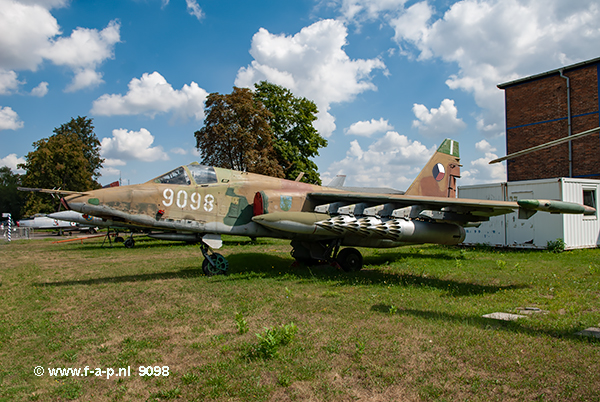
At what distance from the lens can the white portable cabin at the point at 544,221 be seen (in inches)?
579

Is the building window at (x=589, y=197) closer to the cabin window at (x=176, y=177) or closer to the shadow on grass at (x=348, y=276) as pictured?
the shadow on grass at (x=348, y=276)

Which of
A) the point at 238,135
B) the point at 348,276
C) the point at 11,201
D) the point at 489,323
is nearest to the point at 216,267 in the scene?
the point at 348,276

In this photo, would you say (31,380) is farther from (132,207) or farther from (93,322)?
(132,207)

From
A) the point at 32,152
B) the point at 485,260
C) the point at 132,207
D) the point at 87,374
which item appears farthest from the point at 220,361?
the point at 32,152

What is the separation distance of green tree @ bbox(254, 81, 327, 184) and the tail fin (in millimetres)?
18794

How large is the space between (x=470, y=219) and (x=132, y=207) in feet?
29.2

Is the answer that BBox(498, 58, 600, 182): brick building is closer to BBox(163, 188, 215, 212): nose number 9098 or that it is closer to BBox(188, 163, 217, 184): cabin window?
BBox(188, 163, 217, 184): cabin window

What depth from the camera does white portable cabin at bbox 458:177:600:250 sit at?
14.7 meters

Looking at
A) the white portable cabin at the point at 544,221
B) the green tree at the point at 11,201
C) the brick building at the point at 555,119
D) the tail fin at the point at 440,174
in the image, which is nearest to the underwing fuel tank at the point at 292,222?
the tail fin at the point at 440,174

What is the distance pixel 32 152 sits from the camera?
4284 centimetres

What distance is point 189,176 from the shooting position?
936cm

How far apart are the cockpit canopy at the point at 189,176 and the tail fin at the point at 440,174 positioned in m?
7.25
